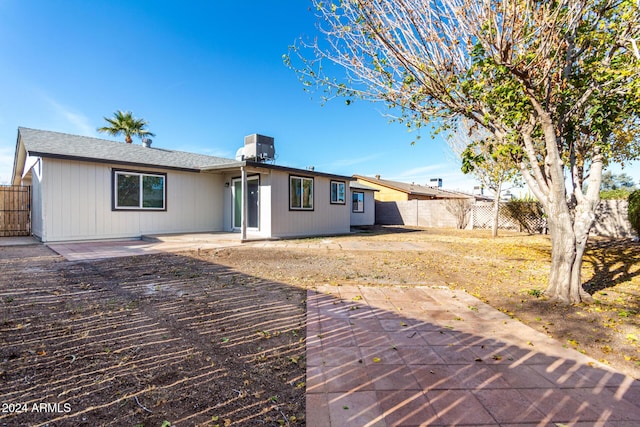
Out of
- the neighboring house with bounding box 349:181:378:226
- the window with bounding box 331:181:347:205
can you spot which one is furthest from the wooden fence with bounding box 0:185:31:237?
the neighboring house with bounding box 349:181:378:226

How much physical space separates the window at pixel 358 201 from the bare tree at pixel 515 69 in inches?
593

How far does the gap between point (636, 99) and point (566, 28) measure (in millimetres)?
1237

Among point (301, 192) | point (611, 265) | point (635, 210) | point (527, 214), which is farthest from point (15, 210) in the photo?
point (635, 210)

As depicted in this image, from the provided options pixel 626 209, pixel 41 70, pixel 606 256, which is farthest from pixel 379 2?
pixel 626 209

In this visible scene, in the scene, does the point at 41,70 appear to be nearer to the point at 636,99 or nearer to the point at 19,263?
the point at 19,263

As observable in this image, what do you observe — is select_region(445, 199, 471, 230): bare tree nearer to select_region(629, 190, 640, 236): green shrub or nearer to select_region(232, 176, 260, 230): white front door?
select_region(629, 190, 640, 236): green shrub

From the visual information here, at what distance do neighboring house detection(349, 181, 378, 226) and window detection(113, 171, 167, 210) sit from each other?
37.1ft

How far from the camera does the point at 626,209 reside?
12.9 meters

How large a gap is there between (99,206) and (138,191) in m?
1.21

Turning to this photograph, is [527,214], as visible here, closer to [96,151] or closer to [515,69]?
[515,69]

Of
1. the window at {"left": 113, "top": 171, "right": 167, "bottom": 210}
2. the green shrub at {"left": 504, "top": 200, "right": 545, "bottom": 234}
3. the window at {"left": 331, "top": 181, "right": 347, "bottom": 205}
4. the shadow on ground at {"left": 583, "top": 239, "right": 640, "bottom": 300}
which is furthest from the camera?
the green shrub at {"left": 504, "top": 200, "right": 545, "bottom": 234}

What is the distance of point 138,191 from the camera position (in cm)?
1019

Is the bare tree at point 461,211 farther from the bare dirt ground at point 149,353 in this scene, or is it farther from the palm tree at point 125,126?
the palm tree at point 125,126

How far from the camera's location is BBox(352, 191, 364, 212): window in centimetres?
1977
